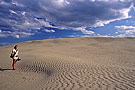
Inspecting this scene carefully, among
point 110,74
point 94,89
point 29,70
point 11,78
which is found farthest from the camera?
point 29,70

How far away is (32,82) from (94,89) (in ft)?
12.4

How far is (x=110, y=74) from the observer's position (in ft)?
24.9

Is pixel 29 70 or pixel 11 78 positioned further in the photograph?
pixel 29 70

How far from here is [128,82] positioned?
6.20 meters

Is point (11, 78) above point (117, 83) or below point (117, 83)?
below

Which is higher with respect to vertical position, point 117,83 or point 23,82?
point 117,83

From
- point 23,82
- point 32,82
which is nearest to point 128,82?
point 32,82

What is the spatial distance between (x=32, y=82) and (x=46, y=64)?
142 inches

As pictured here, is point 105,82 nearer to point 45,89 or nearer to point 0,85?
point 45,89

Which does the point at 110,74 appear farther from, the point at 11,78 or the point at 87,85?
the point at 11,78

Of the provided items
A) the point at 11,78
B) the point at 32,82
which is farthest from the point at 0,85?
the point at 32,82

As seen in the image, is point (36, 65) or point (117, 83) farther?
point (36, 65)

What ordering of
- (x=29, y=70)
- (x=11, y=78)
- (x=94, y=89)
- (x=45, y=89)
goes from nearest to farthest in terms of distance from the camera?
(x=94, y=89) → (x=45, y=89) → (x=11, y=78) → (x=29, y=70)

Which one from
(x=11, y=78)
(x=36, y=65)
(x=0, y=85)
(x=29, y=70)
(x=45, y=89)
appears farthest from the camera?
(x=36, y=65)
